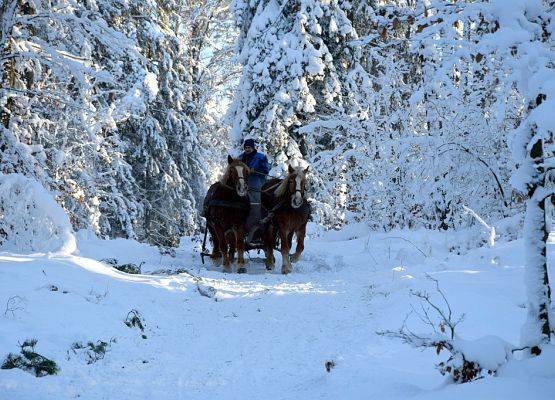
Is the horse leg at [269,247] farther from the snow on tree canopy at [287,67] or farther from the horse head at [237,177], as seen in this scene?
the snow on tree canopy at [287,67]

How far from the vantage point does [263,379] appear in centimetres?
506

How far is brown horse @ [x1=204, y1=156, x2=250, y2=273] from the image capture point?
1143 cm

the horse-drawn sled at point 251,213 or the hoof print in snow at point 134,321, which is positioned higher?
the horse-drawn sled at point 251,213

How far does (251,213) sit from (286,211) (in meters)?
0.72

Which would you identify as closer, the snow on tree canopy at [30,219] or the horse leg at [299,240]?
the snow on tree canopy at [30,219]

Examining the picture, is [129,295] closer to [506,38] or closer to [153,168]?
[506,38]

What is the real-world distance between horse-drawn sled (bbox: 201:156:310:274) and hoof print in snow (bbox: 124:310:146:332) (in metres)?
4.87

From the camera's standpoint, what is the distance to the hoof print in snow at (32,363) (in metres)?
4.60

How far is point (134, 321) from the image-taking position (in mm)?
6473

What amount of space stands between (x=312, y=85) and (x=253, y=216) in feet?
29.1

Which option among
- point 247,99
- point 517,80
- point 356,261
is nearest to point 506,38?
point 517,80

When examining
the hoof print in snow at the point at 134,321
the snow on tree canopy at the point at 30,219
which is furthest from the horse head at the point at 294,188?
the hoof print in snow at the point at 134,321

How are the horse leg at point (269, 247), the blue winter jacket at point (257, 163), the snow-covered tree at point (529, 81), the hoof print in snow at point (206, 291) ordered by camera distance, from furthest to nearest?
1. the blue winter jacket at point (257, 163)
2. the horse leg at point (269, 247)
3. the hoof print in snow at point (206, 291)
4. the snow-covered tree at point (529, 81)

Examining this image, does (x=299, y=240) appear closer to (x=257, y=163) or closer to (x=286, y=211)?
(x=286, y=211)
